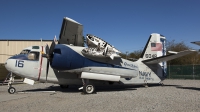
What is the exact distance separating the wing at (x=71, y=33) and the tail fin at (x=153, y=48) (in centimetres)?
677

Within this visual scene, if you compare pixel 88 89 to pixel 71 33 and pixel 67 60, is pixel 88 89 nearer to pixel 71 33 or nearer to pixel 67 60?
pixel 67 60

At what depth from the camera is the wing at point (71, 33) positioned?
12.9m

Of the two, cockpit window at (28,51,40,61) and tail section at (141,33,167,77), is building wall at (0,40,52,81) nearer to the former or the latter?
tail section at (141,33,167,77)

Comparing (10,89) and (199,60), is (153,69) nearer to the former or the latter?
(10,89)

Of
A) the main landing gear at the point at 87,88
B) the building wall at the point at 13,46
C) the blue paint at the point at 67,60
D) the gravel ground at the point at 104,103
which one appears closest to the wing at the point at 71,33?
the blue paint at the point at 67,60

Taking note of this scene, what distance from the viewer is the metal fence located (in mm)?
30359

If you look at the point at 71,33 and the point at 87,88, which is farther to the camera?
the point at 87,88

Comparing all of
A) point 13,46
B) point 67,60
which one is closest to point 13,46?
point 13,46

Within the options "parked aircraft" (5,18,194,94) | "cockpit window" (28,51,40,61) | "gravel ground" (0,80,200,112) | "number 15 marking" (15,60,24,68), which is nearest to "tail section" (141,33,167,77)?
"parked aircraft" (5,18,194,94)

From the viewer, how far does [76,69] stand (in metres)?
13.8

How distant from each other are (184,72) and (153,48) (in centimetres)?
1565

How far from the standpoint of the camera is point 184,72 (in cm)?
3173

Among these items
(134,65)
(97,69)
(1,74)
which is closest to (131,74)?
(134,65)

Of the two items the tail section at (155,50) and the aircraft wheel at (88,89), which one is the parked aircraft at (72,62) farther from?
the tail section at (155,50)
